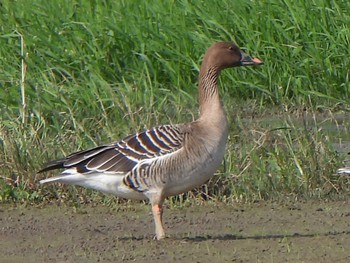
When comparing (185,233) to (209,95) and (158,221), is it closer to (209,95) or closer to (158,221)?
(158,221)

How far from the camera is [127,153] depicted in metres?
8.01

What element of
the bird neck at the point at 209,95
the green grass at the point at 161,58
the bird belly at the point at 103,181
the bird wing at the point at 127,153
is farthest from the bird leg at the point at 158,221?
the green grass at the point at 161,58

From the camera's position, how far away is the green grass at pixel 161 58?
35.9 feet

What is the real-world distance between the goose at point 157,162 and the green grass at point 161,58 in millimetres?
2052

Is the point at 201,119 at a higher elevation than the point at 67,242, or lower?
higher

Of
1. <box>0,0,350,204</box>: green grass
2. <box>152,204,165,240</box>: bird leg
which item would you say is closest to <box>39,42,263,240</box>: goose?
<box>152,204,165,240</box>: bird leg

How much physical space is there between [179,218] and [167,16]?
14.4 feet

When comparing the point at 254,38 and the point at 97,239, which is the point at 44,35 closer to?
the point at 254,38

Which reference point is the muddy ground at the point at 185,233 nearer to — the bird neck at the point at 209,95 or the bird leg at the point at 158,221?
the bird leg at the point at 158,221

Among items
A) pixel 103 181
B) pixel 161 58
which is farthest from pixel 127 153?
pixel 161 58

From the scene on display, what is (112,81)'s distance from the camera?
39.8 ft

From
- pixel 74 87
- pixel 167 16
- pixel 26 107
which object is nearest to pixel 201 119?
pixel 26 107

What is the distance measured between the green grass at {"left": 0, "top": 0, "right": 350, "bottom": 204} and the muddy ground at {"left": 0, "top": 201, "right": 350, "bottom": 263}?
1.48 metres

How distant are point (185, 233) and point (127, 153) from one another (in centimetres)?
72
